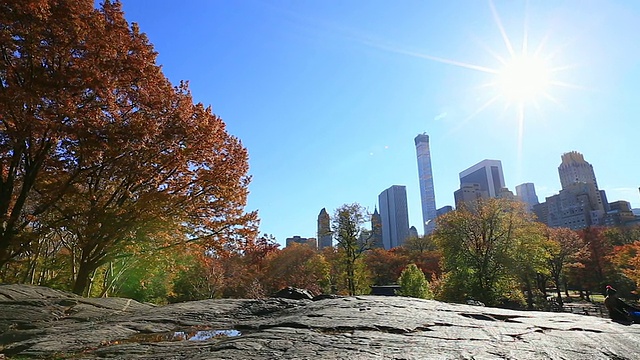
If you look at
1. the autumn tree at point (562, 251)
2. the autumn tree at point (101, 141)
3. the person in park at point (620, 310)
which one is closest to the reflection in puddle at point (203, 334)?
the autumn tree at point (101, 141)

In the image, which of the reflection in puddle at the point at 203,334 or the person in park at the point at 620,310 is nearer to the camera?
the reflection in puddle at the point at 203,334

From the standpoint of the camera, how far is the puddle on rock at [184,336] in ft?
20.6

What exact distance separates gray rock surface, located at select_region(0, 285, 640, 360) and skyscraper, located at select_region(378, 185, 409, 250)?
13822 centimetres

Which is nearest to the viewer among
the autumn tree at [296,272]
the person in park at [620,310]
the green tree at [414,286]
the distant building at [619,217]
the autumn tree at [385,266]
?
the person in park at [620,310]

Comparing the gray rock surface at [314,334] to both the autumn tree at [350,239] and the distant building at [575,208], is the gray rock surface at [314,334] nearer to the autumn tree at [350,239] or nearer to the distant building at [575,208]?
Answer: the autumn tree at [350,239]

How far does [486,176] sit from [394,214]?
40958mm

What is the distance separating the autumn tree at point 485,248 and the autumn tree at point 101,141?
25317mm

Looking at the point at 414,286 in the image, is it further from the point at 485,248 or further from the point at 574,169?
the point at 574,169

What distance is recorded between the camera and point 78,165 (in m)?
11.3

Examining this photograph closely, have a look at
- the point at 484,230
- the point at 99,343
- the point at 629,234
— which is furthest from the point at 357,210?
the point at 629,234

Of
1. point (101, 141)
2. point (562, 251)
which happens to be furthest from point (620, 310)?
point (562, 251)

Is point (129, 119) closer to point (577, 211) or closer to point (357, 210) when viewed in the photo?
point (357, 210)

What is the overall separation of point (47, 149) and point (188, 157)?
13.0ft

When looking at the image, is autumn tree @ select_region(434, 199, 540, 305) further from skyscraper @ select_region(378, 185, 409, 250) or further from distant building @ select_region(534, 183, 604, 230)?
skyscraper @ select_region(378, 185, 409, 250)
